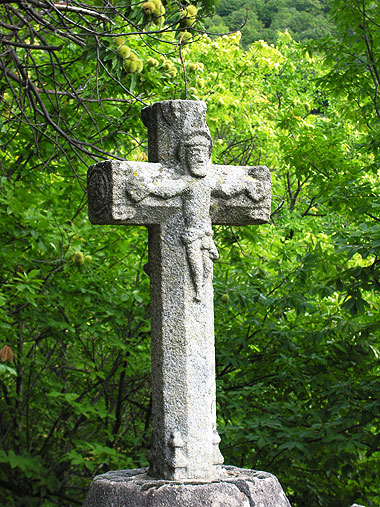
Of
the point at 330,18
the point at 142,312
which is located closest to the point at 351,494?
the point at 142,312

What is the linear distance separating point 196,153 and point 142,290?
356cm

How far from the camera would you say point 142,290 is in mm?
6727

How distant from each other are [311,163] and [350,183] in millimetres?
923

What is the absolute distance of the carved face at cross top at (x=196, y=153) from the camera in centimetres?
328

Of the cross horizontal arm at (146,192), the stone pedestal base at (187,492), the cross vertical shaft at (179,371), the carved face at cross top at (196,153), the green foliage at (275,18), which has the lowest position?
the stone pedestal base at (187,492)

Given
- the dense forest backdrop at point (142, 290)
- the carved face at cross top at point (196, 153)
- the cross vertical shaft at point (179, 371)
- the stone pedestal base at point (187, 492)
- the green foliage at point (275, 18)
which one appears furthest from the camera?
the green foliage at point (275, 18)

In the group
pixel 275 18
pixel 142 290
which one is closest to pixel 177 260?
pixel 142 290

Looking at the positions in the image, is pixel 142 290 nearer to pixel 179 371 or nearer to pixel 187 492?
pixel 179 371

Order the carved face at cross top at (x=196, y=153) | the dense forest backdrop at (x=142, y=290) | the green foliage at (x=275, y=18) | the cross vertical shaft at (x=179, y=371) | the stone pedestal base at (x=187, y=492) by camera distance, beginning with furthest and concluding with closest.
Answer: the green foliage at (x=275, y=18)
the dense forest backdrop at (x=142, y=290)
the carved face at cross top at (x=196, y=153)
the cross vertical shaft at (x=179, y=371)
the stone pedestal base at (x=187, y=492)

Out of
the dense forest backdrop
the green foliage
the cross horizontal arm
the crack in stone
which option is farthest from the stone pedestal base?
the green foliage

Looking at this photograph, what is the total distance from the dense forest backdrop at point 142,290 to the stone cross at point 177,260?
1.43m

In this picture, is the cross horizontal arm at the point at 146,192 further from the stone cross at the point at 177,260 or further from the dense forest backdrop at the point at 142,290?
the dense forest backdrop at the point at 142,290

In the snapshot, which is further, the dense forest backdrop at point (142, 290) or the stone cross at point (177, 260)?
the dense forest backdrop at point (142, 290)

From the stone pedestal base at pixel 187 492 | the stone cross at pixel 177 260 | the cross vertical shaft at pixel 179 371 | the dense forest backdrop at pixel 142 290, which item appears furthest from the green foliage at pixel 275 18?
the stone pedestal base at pixel 187 492
